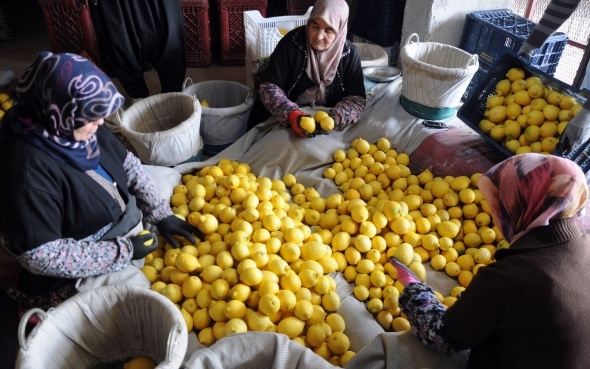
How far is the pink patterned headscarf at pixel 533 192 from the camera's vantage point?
4.30ft

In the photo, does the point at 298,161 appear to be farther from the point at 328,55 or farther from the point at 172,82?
the point at 172,82

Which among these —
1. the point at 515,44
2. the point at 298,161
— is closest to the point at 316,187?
the point at 298,161

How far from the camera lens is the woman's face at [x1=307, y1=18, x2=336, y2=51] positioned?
288cm

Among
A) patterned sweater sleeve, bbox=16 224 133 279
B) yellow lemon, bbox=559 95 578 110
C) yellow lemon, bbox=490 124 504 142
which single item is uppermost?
yellow lemon, bbox=559 95 578 110

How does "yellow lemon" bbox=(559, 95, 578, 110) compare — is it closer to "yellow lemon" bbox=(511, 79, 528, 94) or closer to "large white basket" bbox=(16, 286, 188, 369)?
"yellow lemon" bbox=(511, 79, 528, 94)

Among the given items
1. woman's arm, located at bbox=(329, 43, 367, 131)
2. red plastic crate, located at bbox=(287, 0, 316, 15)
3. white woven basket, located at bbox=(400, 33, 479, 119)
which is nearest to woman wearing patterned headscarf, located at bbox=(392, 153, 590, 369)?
white woven basket, located at bbox=(400, 33, 479, 119)

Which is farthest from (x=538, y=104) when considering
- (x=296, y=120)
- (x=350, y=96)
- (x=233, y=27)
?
(x=233, y=27)

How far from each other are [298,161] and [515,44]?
89.9 inches

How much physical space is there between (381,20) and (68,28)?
3.44 m

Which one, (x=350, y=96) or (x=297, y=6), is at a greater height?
(x=297, y=6)

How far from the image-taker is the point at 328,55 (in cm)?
308

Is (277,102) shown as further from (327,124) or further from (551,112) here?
(551,112)

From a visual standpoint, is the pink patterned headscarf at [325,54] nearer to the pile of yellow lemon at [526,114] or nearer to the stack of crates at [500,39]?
the pile of yellow lemon at [526,114]

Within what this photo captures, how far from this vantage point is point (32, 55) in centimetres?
551
